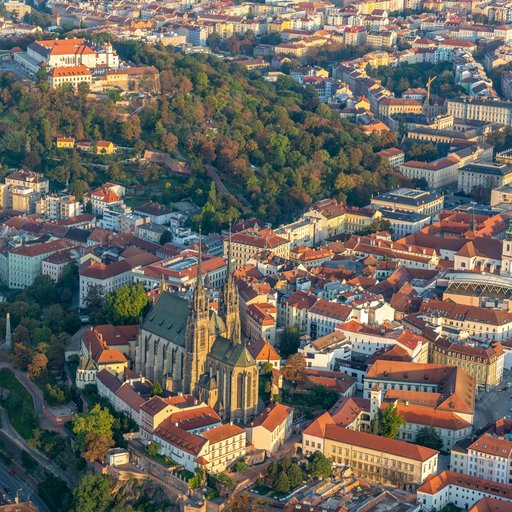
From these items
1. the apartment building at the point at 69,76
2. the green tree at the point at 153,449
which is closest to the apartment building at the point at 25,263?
the green tree at the point at 153,449

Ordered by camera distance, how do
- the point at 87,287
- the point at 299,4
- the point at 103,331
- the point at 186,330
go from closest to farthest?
the point at 186,330 < the point at 103,331 < the point at 87,287 < the point at 299,4

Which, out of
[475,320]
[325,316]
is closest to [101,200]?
[325,316]

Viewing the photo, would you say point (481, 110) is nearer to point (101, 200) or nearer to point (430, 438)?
point (101, 200)

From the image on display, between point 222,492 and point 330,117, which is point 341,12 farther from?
point 222,492

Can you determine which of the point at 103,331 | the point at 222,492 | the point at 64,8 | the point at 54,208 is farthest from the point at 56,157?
the point at 64,8

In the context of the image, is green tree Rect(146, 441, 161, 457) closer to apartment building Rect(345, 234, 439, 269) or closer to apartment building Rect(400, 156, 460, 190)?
apartment building Rect(345, 234, 439, 269)
